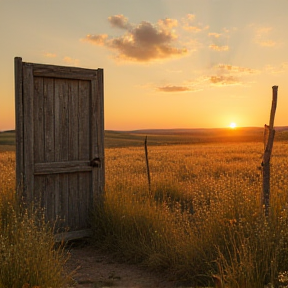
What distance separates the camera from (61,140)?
725 centimetres

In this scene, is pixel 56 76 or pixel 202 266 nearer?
pixel 202 266

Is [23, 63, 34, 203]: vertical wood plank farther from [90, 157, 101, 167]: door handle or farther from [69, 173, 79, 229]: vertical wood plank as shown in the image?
[90, 157, 101, 167]: door handle

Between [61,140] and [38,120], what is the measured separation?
22.3 inches

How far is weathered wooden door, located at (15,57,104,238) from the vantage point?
22.5 ft

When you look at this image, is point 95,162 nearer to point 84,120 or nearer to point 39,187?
point 84,120

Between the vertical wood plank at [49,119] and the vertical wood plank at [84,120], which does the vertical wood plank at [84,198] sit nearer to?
the vertical wood plank at [84,120]

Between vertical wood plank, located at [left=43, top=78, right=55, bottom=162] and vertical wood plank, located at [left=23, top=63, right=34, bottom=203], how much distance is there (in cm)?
29

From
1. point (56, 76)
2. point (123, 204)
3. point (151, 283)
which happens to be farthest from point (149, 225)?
point (56, 76)

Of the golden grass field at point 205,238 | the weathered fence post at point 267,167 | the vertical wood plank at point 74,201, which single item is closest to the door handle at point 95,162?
the vertical wood plank at point 74,201

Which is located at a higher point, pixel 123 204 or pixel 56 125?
pixel 56 125

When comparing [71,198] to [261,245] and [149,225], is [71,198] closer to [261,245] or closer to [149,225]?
[149,225]

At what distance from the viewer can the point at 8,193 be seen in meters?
6.83

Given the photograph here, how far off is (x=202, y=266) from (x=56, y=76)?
13.8 ft

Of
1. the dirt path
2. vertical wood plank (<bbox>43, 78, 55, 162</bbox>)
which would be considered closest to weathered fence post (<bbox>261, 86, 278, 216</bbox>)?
the dirt path
